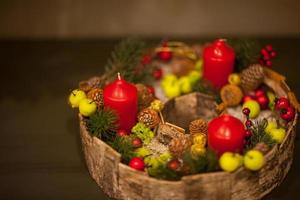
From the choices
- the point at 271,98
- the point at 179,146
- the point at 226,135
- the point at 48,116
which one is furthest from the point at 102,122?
the point at 271,98

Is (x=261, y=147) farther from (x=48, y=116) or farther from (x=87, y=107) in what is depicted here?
(x=48, y=116)

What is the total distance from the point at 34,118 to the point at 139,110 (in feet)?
1.23

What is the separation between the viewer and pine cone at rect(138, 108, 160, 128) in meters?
1.40

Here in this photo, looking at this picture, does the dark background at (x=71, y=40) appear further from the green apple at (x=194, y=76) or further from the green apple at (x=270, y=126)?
the green apple at (x=194, y=76)

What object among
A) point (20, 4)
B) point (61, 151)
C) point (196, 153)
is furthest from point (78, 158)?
point (20, 4)

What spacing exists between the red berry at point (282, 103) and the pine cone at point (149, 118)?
314 mm

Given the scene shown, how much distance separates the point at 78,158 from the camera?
4.91 ft

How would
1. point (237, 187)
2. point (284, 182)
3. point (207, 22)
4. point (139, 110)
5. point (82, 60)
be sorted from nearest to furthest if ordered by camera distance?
1. point (237, 187)
2. point (284, 182)
3. point (139, 110)
4. point (82, 60)
5. point (207, 22)

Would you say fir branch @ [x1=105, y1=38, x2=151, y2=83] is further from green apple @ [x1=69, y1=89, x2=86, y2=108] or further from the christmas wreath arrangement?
green apple @ [x1=69, y1=89, x2=86, y2=108]

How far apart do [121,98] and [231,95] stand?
0.36 meters

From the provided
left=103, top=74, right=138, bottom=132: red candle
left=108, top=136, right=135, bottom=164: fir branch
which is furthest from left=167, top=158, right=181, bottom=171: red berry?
left=103, top=74, right=138, bottom=132: red candle

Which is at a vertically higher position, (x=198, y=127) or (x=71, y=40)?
(x=71, y=40)

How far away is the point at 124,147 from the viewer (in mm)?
1287

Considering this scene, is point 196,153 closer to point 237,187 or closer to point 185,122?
point 237,187
